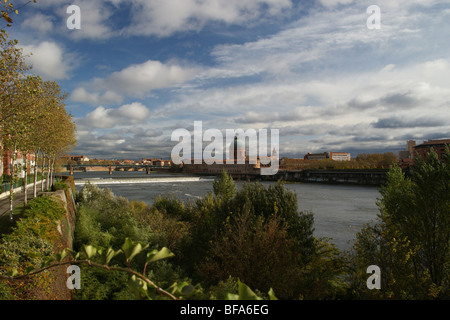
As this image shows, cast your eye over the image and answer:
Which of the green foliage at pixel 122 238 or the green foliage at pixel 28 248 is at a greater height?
the green foliage at pixel 28 248

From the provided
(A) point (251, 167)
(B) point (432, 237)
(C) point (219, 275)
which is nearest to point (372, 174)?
(A) point (251, 167)

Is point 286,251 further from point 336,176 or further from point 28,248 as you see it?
point 336,176

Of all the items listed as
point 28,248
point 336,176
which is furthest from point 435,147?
point 28,248

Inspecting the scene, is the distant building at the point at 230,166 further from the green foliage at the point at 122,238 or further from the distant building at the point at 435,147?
the green foliage at the point at 122,238

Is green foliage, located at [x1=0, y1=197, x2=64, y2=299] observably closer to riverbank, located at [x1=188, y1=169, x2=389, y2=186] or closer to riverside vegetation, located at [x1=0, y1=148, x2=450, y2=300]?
riverside vegetation, located at [x1=0, y1=148, x2=450, y2=300]

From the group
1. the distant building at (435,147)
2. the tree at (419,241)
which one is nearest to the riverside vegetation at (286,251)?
the tree at (419,241)

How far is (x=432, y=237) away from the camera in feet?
59.8

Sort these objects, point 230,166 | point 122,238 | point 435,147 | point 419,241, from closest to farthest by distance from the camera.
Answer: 1. point 419,241
2. point 122,238
3. point 435,147
4. point 230,166

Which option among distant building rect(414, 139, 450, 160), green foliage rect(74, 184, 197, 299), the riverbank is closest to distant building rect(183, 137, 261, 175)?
the riverbank

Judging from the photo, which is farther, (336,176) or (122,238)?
(336,176)

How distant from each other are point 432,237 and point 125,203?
27946 millimetres

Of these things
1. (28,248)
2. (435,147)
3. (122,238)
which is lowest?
(122,238)
